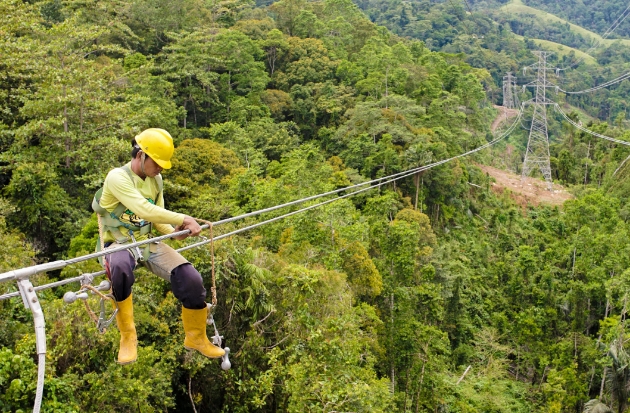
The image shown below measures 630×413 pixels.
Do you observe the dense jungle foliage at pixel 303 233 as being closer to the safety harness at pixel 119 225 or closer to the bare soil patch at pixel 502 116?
the safety harness at pixel 119 225

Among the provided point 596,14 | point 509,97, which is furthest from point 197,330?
point 596,14

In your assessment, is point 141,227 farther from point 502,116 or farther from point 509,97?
point 502,116

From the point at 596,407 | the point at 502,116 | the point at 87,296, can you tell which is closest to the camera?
the point at 87,296

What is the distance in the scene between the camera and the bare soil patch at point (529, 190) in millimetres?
28750

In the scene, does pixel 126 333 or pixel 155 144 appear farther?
pixel 126 333

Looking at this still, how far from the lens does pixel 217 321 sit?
8.83 meters

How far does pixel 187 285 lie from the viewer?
3.23 metres

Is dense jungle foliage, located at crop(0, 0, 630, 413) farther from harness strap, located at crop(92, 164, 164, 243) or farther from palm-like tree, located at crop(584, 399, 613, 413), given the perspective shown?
harness strap, located at crop(92, 164, 164, 243)

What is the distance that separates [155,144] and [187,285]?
0.89 meters

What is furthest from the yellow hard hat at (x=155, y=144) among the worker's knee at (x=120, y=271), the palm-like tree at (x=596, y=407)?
the palm-like tree at (x=596, y=407)

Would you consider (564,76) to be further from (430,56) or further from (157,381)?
(157,381)

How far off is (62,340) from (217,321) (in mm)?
2710

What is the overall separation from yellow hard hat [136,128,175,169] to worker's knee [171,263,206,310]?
2.17 feet

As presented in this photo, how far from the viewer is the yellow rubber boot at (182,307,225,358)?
133 inches
